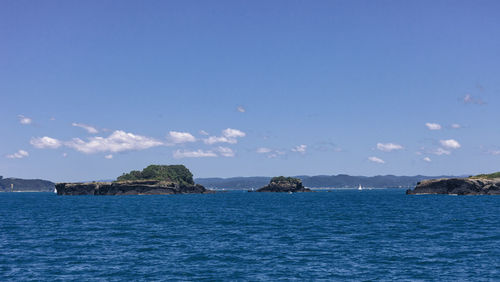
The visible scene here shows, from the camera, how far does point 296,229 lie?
6209 centimetres

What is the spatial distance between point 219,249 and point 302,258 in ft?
31.6

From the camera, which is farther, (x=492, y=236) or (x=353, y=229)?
(x=353, y=229)

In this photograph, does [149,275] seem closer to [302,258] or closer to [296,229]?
[302,258]

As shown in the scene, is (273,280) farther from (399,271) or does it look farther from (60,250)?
(60,250)

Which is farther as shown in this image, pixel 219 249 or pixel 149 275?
pixel 219 249

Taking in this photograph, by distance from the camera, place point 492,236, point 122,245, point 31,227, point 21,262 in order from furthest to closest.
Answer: point 31,227
point 492,236
point 122,245
point 21,262

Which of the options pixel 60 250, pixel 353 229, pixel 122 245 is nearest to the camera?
pixel 60 250

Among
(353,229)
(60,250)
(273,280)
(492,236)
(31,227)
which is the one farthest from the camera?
(31,227)

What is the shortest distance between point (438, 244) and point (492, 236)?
11.2 meters

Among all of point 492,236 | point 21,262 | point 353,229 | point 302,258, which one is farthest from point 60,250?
point 492,236

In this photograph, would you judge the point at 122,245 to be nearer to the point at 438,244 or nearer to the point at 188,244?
the point at 188,244

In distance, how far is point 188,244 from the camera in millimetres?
48344

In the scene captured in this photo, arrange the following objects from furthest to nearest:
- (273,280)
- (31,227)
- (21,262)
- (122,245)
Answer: (31,227)
(122,245)
(21,262)
(273,280)

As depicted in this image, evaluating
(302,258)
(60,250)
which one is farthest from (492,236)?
(60,250)
